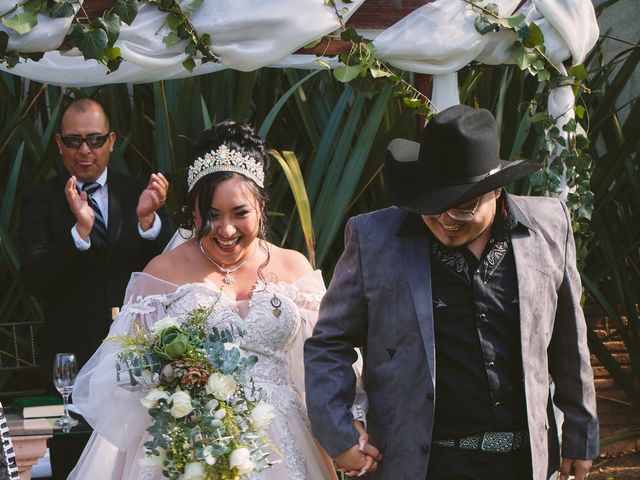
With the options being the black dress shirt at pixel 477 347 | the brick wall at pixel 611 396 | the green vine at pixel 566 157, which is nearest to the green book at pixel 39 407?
the black dress shirt at pixel 477 347

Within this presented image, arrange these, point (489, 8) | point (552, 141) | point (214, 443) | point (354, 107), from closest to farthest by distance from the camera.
→ 1. point (214, 443)
2. point (489, 8)
3. point (552, 141)
4. point (354, 107)

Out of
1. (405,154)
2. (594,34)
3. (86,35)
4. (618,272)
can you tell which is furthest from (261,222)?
(618,272)

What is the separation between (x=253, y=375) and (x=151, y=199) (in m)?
1.06

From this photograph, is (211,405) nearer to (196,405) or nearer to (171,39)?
(196,405)

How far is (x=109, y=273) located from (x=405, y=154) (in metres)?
1.95

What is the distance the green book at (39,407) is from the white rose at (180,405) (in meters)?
1.47

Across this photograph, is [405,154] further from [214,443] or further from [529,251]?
[214,443]

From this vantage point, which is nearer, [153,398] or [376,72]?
[153,398]

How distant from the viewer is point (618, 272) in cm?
708

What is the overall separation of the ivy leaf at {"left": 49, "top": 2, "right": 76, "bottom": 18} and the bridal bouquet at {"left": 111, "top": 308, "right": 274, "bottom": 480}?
1614mm

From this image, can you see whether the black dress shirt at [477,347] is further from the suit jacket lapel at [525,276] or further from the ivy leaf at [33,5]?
the ivy leaf at [33,5]

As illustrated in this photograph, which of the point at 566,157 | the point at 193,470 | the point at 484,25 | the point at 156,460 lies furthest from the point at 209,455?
the point at 566,157

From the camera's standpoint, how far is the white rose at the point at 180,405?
3381 mm

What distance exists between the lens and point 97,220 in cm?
520
